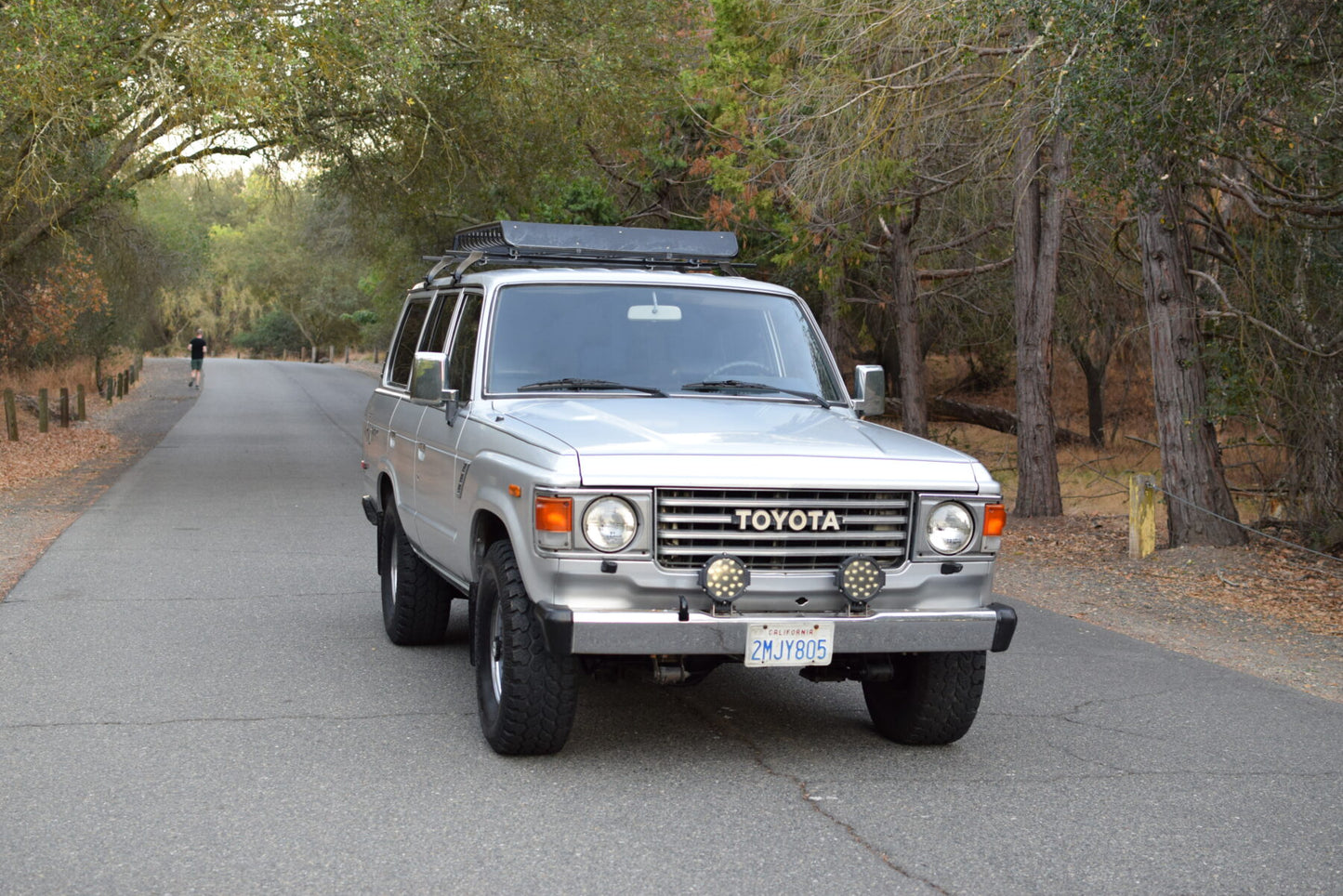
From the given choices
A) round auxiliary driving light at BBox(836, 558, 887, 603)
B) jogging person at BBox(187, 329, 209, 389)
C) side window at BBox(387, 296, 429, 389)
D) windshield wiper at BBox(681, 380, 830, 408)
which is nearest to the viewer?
round auxiliary driving light at BBox(836, 558, 887, 603)

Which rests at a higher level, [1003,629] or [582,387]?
[582,387]

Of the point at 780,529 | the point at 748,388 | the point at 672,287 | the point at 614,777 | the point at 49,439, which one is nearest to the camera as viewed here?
the point at 780,529

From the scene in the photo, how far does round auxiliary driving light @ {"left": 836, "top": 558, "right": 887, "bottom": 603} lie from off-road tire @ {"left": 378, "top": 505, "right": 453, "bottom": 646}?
121 inches

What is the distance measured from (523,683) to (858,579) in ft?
4.49

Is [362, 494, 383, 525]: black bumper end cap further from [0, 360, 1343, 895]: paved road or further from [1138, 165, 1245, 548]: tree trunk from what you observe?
[1138, 165, 1245, 548]: tree trunk

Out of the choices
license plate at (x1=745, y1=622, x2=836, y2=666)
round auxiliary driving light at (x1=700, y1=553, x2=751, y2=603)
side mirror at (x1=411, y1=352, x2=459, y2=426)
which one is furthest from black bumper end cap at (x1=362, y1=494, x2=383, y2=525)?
license plate at (x1=745, y1=622, x2=836, y2=666)

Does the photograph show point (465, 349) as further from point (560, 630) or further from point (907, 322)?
point (907, 322)

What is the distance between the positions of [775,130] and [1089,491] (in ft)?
37.6

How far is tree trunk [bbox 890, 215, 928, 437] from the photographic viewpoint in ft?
62.4

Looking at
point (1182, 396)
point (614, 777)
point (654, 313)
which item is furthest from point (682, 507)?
point (1182, 396)

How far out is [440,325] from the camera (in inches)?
309

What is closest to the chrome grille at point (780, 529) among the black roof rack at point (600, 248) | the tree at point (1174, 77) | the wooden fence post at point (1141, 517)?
the black roof rack at point (600, 248)

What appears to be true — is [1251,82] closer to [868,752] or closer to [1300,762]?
[1300,762]

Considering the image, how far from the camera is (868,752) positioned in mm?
6062
